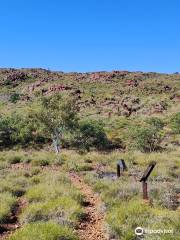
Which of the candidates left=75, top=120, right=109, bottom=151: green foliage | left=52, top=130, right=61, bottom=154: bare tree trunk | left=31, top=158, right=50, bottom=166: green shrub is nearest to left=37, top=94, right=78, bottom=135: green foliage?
left=52, top=130, right=61, bottom=154: bare tree trunk

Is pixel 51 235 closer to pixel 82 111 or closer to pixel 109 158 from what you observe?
pixel 109 158

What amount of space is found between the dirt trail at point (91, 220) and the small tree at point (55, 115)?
21202 mm

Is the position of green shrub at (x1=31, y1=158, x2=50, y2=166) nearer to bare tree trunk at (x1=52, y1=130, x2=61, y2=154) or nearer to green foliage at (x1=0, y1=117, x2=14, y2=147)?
bare tree trunk at (x1=52, y1=130, x2=61, y2=154)

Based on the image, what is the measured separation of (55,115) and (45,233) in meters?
28.5

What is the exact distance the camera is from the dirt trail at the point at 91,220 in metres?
11.5

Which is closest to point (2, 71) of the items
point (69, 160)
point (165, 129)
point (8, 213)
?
point (165, 129)

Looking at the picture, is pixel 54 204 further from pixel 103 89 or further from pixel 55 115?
pixel 103 89

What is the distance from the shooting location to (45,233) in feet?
34.7

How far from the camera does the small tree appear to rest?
38469 millimetres

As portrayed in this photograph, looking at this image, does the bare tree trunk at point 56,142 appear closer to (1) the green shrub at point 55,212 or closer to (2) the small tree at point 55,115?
(2) the small tree at point 55,115

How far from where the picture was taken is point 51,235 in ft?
34.4

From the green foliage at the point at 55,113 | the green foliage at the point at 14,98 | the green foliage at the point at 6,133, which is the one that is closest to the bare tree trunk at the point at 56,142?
Answer: the green foliage at the point at 55,113

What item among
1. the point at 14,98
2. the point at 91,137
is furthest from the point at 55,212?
the point at 14,98

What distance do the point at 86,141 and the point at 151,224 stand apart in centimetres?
3081
